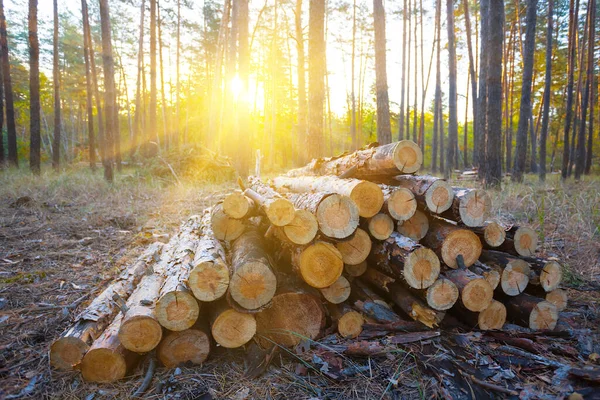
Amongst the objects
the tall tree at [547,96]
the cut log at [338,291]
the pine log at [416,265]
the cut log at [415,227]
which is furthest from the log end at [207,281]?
the tall tree at [547,96]

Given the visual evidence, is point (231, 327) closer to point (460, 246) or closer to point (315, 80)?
point (460, 246)

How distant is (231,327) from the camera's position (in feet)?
6.81

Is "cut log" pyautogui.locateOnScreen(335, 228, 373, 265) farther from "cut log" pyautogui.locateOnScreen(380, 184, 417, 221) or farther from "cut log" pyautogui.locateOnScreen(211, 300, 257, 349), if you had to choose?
"cut log" pyautogui.locateOnScreen(211, 300, 257, 349)

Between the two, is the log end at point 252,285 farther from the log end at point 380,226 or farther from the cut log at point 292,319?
the log end at point 380,226

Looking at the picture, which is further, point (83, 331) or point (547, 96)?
point (547, 96)

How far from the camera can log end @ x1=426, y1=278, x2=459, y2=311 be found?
7.06 feet

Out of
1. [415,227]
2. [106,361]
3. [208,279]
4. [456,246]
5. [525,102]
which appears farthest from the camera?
[525,102]

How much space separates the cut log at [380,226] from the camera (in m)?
2.40

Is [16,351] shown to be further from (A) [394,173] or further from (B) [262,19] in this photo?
(B) [262,19]

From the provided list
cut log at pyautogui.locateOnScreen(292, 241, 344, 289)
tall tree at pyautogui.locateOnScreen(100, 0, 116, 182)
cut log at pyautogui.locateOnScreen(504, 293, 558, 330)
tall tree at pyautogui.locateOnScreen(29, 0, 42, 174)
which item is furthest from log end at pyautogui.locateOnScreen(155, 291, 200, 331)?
tall tree at pyautogui.locateOnScreen(29, 0, 42, 174)

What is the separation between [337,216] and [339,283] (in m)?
0.53

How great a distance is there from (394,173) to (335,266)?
1072 mm

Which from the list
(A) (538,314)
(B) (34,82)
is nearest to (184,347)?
(A) (538,314)

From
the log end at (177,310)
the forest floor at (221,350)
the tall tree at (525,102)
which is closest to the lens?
the forest floor at (221,350)
